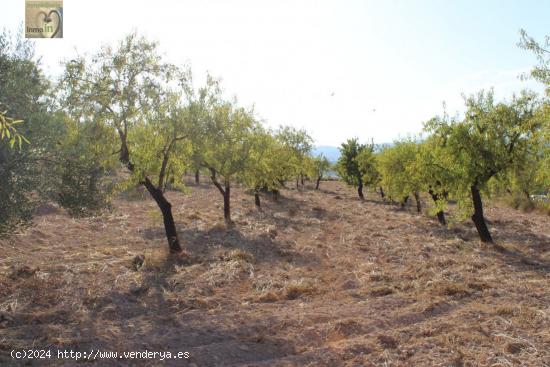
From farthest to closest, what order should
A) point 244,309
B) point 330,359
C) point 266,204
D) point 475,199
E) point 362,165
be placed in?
point 362,165 → point 266,204 → point 475,199 → point 244,309 → point 330,359

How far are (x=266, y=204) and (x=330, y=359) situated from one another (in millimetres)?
31824

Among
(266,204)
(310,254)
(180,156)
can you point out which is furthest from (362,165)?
(180,156)

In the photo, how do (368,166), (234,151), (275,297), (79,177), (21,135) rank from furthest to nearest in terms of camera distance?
(368,166)
(234,151)
(275,297)
(79,177)
(21,135)

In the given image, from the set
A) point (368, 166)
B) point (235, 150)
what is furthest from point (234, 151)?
point (368, 166)

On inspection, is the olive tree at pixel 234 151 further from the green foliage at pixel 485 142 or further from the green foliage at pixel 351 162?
the green foliage at pixel 351 162

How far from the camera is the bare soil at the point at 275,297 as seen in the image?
965 centimetres

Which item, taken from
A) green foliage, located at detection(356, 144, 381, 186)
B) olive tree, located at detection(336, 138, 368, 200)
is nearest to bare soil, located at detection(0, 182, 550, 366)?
green foliage, located at detection(356, 144, 381, 186)

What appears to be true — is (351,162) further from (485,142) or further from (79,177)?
(79,177)

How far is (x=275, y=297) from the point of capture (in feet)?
45.2

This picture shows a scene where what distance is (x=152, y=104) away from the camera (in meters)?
16.7

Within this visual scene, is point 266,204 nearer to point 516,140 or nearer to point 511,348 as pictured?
point 516,140

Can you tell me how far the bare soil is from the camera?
380 inches

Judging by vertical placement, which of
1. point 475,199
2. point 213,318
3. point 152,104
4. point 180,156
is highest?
point 152,104

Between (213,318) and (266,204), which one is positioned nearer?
(213,318)
